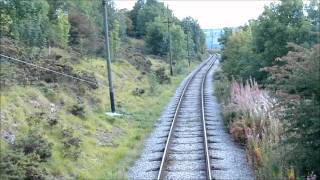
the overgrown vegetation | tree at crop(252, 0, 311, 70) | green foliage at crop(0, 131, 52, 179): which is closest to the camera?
green foliage at crop(0, 131, 52, 179)

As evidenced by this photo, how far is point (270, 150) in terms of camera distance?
40.7ft

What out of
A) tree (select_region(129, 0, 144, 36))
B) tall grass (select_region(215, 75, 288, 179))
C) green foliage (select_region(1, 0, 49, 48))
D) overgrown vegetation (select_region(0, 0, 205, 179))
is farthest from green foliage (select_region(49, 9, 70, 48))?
tree (select_region(129, 0, 144, 36))

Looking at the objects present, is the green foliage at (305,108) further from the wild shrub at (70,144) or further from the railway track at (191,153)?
the wild shrub at (70,144)

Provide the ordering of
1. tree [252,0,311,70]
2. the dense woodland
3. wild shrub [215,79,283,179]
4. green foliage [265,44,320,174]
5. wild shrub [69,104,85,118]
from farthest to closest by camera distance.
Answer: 1. tree [252,0,311,70]
2. wild shrub [69,104,85,118]
3. wild shrub [215,79,283,179]
4. the dense woodland
5. green foliage [265,44,320,174]

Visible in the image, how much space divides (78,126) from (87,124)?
794 millimetres

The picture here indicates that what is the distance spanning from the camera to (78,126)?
17812 millimetres

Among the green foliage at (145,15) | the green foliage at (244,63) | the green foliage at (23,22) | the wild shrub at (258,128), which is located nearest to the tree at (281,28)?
the green foliage at (244,63)

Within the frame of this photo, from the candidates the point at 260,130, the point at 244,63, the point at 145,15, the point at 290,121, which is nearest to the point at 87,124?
the point at 260,130

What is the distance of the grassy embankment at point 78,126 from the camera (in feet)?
44.9

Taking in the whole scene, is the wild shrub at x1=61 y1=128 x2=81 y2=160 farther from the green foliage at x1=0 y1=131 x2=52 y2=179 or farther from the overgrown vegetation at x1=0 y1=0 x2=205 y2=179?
the green foliage at x1=0 y1=131 x2=52 y2=179

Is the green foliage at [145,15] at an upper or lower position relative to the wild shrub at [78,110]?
upper

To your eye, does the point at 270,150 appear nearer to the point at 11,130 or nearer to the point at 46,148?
the point at 46,148

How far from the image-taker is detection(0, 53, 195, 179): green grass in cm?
1369

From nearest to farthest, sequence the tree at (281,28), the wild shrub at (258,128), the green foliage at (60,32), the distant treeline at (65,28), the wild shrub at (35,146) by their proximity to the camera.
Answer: the wild shrub at (258,128)
the wild shrub at (35,146)
the distant treeline at (65,28)
the tree at (281,28)
the green foliage at (60,32)
